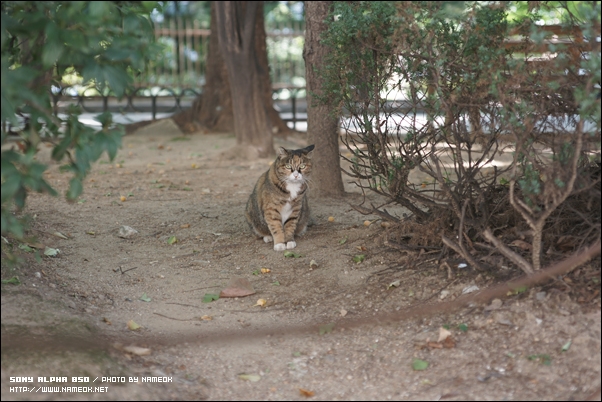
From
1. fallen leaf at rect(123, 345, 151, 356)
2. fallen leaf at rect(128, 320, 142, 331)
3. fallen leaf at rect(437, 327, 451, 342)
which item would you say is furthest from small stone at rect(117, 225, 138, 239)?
fallen leaf at rect(437, 327, 451, 342)

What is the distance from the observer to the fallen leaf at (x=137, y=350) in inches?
158

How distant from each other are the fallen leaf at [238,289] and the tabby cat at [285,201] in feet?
3.17

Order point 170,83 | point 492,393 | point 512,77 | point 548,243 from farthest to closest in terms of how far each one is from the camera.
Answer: point 170,83 → point 548,243 → point 512,77 → point 492,393

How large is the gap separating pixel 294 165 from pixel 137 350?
2679mm

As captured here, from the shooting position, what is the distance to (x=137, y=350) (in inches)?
159

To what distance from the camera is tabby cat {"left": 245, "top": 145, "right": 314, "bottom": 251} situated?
20.4 ft

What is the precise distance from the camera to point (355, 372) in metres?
3.94

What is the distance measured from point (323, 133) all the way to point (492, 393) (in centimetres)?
425

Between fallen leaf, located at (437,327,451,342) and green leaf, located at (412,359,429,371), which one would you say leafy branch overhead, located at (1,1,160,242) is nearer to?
green leaf, located at (412,359,429,371)

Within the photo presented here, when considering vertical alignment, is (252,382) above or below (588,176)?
below

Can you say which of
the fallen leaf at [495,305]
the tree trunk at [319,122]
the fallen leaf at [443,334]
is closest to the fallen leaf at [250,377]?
the fallen leaf at [443,334]

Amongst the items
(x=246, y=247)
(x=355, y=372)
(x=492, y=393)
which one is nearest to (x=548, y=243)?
(x=492, y=393)

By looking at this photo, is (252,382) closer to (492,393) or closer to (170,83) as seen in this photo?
(492,393)

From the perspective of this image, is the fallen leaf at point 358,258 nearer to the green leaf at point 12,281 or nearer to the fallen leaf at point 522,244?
the fallen leaf at point 522,244
